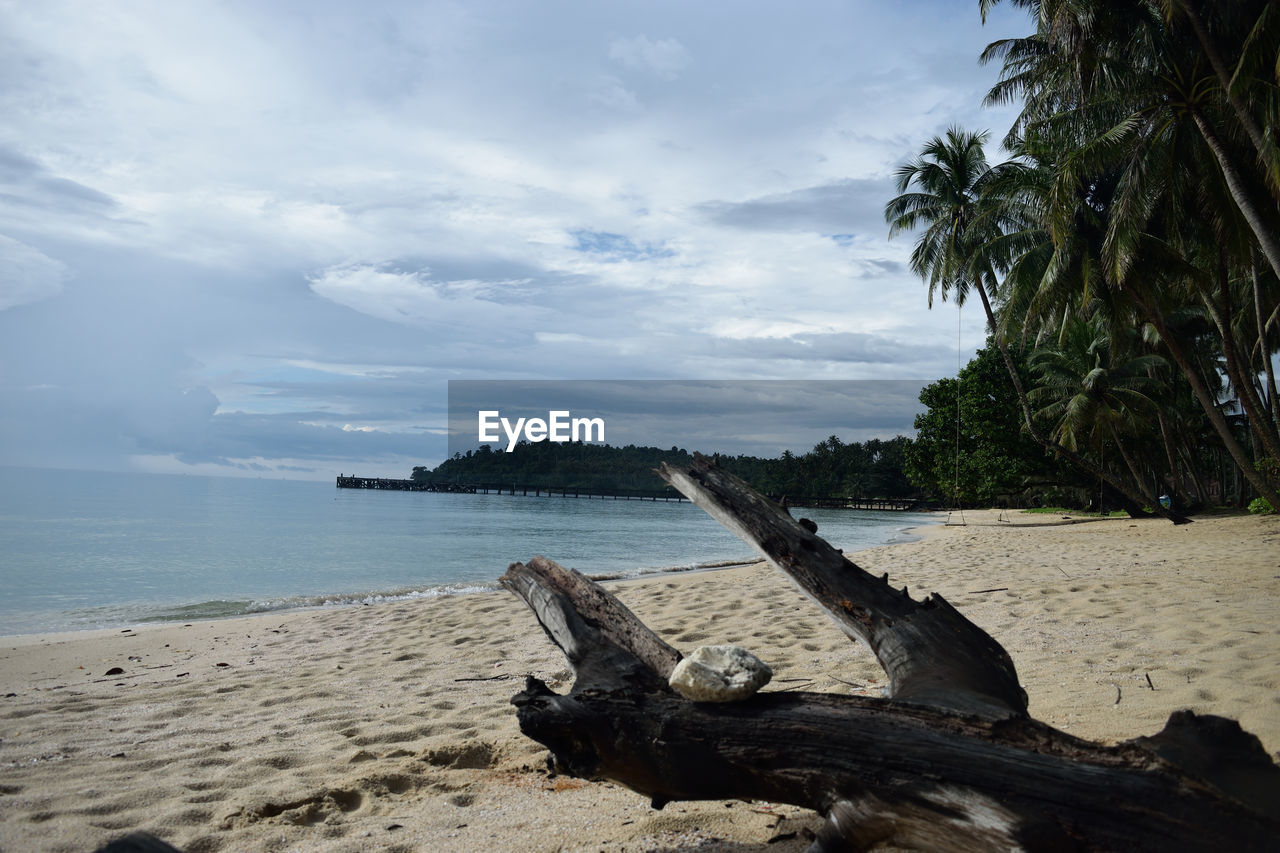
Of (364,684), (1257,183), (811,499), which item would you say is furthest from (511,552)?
(811,499)

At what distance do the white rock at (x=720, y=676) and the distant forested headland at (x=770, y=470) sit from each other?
248 feet

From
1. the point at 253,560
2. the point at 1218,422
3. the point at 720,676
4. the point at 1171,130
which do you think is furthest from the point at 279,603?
the point at 1218,422

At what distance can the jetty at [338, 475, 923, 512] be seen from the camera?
234ft

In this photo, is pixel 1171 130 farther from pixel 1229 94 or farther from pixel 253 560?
pixel 253 560

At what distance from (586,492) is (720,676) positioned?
8747 centimetres

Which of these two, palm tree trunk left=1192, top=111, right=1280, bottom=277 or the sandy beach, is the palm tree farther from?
the sandy beach

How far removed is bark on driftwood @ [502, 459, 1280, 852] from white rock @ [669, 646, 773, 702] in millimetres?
42

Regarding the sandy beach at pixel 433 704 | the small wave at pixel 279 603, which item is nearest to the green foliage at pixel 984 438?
the sandy beach at pixel 433 704

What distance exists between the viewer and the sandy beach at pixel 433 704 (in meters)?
2.87

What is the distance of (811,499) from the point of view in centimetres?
7700

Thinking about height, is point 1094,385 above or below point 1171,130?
below

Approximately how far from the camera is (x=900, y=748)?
2.10 meters

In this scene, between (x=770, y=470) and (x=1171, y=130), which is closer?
(x=1171, y=130)

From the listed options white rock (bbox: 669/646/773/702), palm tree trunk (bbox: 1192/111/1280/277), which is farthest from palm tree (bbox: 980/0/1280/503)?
white rock (bbox: 669/646/773/702)
